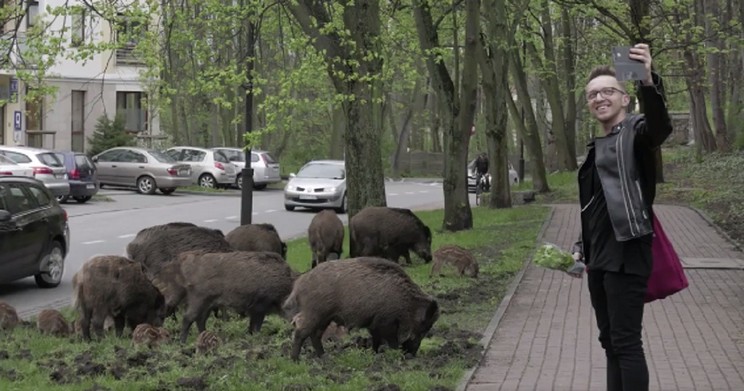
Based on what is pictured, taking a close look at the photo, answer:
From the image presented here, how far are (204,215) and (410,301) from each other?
74.8 feet

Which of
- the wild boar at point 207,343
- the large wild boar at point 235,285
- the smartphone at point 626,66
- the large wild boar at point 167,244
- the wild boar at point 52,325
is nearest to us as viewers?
the smartphone at point 626,66

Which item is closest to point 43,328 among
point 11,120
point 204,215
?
point 204,215

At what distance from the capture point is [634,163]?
6.49 metres

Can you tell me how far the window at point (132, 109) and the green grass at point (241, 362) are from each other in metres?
50.8

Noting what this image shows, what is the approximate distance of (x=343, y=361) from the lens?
33.7 ft

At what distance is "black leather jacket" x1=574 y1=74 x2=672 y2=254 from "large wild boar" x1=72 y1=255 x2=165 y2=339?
614cm

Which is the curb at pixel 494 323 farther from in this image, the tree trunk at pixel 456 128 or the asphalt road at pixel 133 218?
the asphalt road at pixel 133 218

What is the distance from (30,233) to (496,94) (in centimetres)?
1547

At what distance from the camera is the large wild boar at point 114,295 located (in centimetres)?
1150

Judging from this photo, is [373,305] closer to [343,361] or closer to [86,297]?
[343,361]

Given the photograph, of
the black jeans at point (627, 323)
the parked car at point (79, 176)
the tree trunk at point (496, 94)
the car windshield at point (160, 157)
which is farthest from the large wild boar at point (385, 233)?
the car windshield at point (160, 157)

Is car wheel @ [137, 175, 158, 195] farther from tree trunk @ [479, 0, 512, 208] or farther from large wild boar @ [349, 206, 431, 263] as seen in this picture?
large wild boar @ [349, 206, 431, 263]

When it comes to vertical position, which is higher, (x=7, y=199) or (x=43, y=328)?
(x=7, y=199)

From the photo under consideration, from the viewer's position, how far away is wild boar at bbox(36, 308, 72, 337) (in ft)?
39.0
